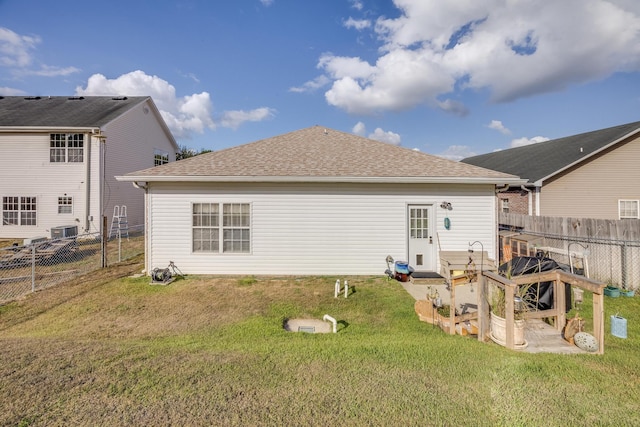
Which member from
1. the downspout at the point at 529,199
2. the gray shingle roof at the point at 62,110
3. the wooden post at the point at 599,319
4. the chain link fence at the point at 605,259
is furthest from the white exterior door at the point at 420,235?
the gray shingle roof at the point at 62,110

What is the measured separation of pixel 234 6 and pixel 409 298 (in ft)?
43.8

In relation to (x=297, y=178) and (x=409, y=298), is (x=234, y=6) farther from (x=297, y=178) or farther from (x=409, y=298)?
(x=409, y=298)

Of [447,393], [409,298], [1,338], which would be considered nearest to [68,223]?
[1,338]

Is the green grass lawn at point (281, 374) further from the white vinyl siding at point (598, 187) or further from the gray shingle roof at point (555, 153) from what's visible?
the gray shingle roof at point (555, 153)

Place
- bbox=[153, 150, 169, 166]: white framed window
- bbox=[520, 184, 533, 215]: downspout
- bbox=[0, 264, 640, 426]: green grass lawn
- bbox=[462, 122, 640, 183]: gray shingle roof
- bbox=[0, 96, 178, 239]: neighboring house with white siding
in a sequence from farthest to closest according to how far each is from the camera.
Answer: bbox=[153, 150, 169, 166]: white framed window
bbox=[0, 96, 178, 239]: neighboring house with white siding
bbox=[520, 184, 533, 215]: downspout
bbox=[462, 122, 640, 183]: gray shingle roof
bbox=[0, 264, 640, 426]: green grass lawn

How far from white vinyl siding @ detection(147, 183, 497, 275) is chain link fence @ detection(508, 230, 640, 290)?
2168 millimetres

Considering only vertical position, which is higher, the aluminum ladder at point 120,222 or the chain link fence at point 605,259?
the aluminum ladder at point 120,222

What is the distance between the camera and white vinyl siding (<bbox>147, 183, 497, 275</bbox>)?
29.1ft

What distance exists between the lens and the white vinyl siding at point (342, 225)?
8.88m

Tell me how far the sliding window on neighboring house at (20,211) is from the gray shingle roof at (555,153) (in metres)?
26.0

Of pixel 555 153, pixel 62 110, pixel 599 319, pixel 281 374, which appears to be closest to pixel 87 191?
pixel 62 110

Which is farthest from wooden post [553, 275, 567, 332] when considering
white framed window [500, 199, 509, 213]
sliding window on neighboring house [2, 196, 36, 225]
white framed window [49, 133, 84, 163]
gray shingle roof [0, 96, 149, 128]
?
sliding window on neighboring house [2, 196, 36, 225]

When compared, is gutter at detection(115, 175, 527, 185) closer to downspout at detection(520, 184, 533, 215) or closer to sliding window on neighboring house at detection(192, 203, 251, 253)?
sliding window on neighboring house at detection(192, 203, 251, 253)

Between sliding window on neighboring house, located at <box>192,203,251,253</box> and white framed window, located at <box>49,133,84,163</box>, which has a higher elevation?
white framed window, located at <box>49,133,84,163</box>
